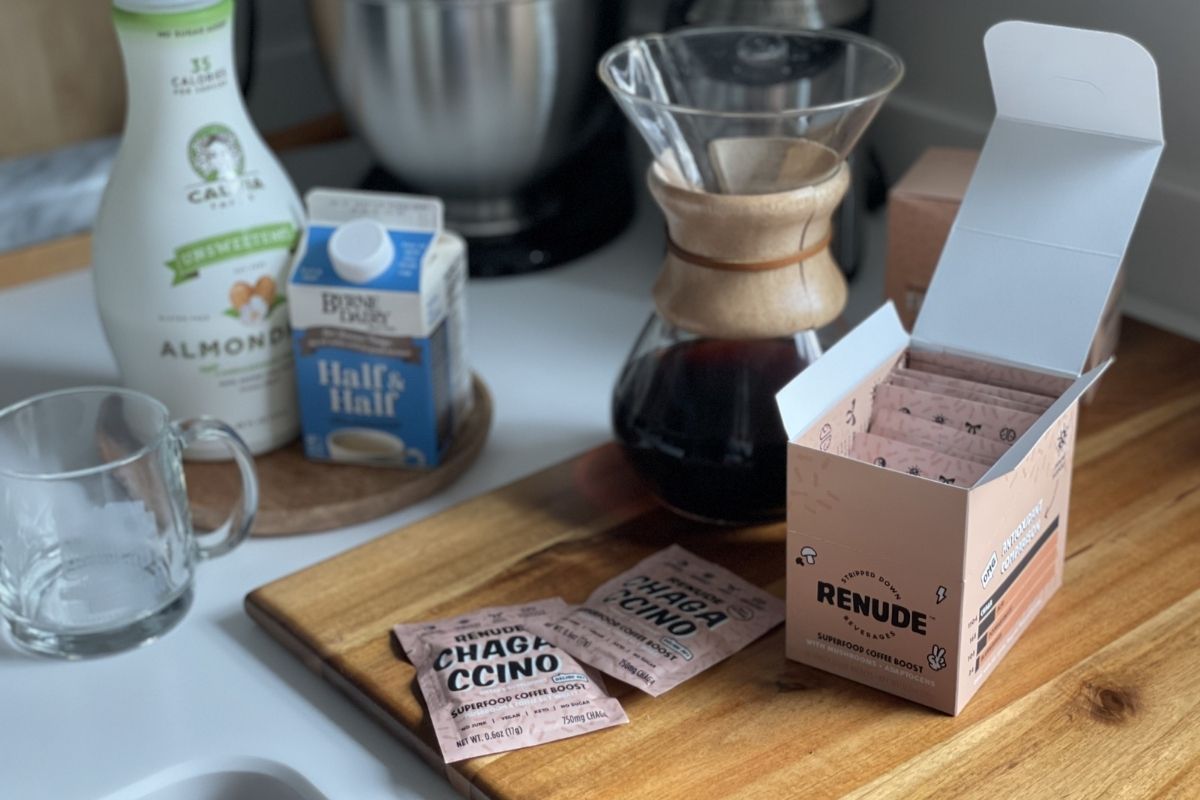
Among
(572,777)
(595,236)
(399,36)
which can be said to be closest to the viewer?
(572,777)

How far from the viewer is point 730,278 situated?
2.71 feet

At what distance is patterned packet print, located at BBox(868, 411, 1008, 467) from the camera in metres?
0.78

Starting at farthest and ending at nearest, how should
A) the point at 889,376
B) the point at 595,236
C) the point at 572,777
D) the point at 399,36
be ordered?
the point at 595,236 → the point at 399,36 → the point at 889,376 → the point at 572,777

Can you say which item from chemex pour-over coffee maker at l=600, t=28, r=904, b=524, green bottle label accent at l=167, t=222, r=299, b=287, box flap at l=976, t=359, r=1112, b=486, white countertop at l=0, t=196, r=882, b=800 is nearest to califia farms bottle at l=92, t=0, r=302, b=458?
green bottle label accent at l=167, t=222, r=299, b=287

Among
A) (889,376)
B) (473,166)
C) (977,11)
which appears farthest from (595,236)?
(889,376)

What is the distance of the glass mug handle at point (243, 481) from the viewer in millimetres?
847

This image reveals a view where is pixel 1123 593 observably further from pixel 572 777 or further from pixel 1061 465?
pixel 572 777

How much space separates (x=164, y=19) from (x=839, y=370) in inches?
17.9

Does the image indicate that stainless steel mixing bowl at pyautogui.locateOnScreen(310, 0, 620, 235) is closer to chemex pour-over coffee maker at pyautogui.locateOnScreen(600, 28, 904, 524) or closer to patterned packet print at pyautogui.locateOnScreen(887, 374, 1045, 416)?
chemex pour-over coffee maker at pyautogui.locateOnScreen(600, 28, 904, 524)

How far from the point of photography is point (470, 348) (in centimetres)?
115

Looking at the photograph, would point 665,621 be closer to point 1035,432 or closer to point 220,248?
point 1035,432

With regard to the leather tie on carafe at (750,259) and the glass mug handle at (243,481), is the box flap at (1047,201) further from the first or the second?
the glass mug handle at (243,481)

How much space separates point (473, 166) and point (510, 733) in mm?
Answer: 595

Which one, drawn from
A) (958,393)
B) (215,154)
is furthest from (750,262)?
(215,154)
